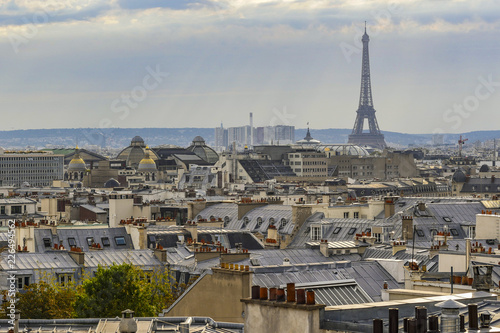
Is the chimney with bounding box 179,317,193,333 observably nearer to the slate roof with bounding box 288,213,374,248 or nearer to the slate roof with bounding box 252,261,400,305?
the slate roof with bounding box 252,261,400,305

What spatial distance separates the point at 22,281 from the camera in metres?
37.7

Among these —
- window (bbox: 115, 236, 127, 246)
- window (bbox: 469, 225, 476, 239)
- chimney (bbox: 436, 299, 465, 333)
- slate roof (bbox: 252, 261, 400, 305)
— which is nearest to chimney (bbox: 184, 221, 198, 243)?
→ window (bbox: 115, 236, 127, 246)

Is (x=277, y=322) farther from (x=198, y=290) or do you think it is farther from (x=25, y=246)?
(x=25, y=246)

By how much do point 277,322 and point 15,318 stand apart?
611 cm

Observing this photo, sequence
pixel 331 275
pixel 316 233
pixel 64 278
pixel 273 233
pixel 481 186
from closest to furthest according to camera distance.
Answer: pixel 331 275 < pixel 64 278 < pixel 273 233 < pixel 316 233 < pixel 481 186

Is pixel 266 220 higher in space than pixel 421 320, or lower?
lower

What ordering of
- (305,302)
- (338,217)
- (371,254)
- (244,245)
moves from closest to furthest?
(305,302) < (371,254) < (244,245) < (338,217)

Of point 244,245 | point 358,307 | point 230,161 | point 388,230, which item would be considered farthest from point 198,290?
point 230,161

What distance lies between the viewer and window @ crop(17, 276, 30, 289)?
122 feet


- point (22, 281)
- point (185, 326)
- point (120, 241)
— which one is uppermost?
point (120, 241)

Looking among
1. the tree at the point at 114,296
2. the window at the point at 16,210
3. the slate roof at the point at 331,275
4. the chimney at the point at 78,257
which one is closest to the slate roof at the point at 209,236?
the chimney at the point at 78,257

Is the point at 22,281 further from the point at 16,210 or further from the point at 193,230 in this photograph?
the point at 16,210

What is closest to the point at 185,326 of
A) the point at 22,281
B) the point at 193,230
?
A: the point at 22,281

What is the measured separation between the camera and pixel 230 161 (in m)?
182
